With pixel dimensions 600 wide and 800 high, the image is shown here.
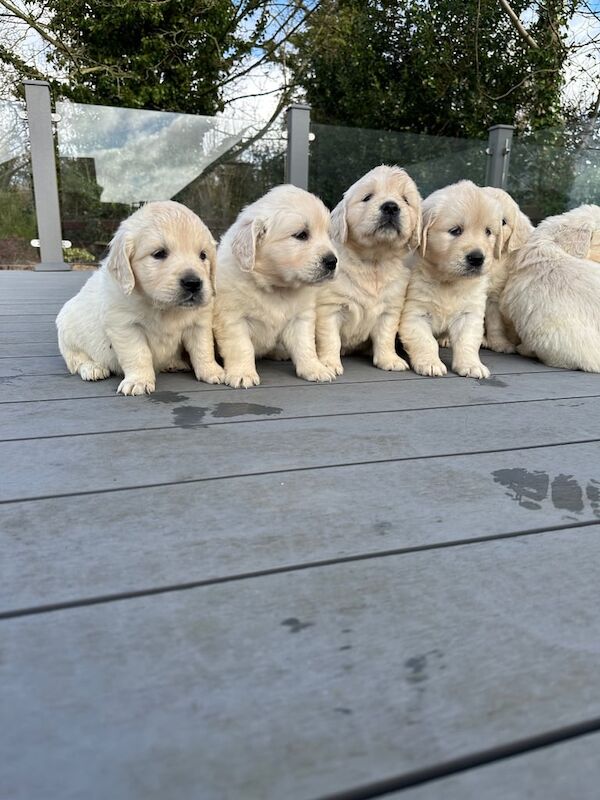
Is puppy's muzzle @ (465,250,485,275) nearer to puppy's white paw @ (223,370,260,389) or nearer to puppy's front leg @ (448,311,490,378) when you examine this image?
puppy's front leg @ (448,311,490,378)

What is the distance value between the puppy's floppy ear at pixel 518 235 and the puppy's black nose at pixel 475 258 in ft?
2.43

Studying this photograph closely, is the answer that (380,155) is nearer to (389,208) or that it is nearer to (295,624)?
(389,208)

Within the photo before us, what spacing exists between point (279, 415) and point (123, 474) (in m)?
0.73

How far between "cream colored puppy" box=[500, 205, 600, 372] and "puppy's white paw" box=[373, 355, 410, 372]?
0.77 meters

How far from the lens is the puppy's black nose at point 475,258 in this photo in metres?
2.88

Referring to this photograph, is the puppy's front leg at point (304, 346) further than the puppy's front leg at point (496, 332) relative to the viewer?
No

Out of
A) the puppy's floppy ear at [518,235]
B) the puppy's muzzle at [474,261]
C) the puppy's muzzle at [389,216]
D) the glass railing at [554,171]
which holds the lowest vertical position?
the puppy's muzzle at [474,261]

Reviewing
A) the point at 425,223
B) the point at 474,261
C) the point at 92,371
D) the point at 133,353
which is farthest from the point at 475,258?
the point at 92,371

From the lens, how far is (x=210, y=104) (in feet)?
44.7

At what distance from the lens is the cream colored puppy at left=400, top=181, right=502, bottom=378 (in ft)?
9.58

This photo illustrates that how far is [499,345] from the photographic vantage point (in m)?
3.66

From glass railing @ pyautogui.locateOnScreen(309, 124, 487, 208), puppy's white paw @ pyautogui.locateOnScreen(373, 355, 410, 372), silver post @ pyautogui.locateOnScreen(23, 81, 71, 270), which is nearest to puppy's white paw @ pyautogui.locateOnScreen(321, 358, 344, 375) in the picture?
puppy's white paw @ pyautogui.locateOnScreen(373, 355, 410, 372)

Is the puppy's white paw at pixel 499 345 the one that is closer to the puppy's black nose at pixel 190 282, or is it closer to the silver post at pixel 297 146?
the puppy's black nose at pixel 190 282

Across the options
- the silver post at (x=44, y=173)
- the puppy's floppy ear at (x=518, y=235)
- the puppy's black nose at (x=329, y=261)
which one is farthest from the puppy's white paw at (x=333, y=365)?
the silver post at (x=44, y=173)
